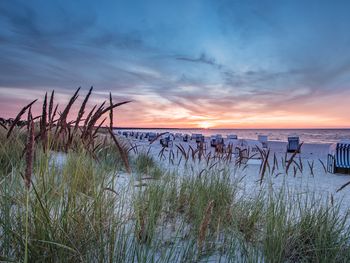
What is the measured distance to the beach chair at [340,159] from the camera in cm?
1062

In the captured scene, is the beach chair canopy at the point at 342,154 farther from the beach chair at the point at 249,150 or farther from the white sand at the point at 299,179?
the beach chair at the point at 249,150

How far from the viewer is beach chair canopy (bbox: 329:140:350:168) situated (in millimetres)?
10617

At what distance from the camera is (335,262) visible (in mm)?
1857

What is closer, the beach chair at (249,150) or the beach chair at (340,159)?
the beach chair at (249,150)

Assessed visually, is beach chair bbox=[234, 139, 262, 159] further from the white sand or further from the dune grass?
the dune grass

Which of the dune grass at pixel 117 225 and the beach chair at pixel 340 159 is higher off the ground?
the dune grass at pixel 117 225

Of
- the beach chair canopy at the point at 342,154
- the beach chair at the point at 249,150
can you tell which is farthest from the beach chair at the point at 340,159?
the beach chair at the point at 249,150

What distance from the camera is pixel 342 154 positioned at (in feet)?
35.6

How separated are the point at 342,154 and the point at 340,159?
0.28 meters

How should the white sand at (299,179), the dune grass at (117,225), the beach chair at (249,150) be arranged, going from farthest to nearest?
1. the beach chair at (249,150)
2. the white sand at (299,179)
3. the dune grass at (117,225)

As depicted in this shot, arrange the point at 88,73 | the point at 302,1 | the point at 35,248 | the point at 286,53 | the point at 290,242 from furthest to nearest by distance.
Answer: the point at 286,53, the point at 302,1, the point at 88,73, the point at 290,242, the point at 35,248

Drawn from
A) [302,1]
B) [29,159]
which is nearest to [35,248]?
[29,159]

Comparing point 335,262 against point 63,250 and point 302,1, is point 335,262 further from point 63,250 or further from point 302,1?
point 302,1

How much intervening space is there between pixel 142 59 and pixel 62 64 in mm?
3374
